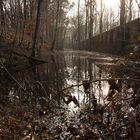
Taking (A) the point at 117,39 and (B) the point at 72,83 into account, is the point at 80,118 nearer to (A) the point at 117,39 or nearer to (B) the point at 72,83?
(B) the point at 72,83

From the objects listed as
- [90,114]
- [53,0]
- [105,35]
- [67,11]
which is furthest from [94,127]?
[67,11]

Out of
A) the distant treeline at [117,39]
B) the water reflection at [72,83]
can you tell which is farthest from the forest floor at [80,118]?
the distant treeline at [117,39]

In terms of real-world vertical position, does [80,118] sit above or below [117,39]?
below

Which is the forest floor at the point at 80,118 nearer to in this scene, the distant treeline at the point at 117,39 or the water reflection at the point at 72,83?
the water reflection at the point at 72,83

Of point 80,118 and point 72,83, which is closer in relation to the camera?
point 80,118

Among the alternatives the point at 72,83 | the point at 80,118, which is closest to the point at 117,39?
the point at 72,83

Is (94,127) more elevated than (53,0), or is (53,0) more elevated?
(53,0)

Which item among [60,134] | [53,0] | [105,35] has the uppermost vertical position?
[53,0]

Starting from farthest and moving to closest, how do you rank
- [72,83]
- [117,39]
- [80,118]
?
1. [117,39]
2. [72,83]
3. [80,118]

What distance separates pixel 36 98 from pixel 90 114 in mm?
2101

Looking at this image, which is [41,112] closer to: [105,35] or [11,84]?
[11,84]

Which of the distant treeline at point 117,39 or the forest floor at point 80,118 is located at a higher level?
the distant treeline at point 117,39

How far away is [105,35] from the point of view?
40000 millimetres

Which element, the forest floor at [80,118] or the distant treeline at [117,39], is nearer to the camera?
the forest floor at [80,118]
